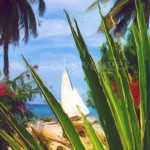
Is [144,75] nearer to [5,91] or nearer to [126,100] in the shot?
[126,100]

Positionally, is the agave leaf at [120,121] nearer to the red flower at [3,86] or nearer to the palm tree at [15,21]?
the red flower at [3,86]

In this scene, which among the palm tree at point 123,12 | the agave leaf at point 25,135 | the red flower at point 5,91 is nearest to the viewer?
the agave leaf at point 25,135

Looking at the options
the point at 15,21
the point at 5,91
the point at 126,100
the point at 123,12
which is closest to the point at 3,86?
the point at 5,91

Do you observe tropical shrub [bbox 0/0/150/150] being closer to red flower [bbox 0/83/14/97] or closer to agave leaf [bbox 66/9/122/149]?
agave leaf [bbox 66/9/122/149]

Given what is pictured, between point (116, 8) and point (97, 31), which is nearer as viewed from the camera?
point (97, 31)

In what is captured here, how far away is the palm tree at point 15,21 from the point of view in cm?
2181

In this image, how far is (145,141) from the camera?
145cm

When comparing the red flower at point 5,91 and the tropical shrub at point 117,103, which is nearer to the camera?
the tropical shrub at point 117,103

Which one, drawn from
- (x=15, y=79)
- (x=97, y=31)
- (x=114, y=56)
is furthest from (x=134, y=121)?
(x=97, y=31)

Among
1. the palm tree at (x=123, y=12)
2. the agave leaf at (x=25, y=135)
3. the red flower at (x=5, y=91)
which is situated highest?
the palm tree at (x=123, y=12)

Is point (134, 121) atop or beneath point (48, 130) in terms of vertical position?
atop

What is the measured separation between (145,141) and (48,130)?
9.89 meters

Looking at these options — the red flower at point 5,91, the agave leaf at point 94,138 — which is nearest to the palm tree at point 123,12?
the red flower at point 5,91

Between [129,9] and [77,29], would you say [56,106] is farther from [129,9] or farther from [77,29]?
[129,9]
